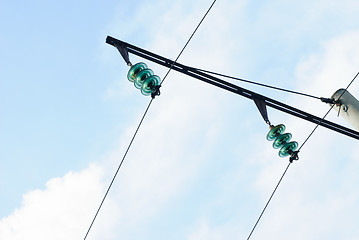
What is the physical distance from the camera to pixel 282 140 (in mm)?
7324

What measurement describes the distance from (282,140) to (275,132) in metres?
0.21

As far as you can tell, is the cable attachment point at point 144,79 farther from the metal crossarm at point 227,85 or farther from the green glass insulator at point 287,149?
the green glass insulator at point 287,149

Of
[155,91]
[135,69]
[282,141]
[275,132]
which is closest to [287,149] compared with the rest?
[282,141]

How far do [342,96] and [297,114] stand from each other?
3.88 feet

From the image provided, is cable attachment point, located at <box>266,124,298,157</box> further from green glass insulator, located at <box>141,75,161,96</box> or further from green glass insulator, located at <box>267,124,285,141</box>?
green glass insulator, located at <box>141,75,161,96</box>

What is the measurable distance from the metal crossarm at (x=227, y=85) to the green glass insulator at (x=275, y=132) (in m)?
0.48

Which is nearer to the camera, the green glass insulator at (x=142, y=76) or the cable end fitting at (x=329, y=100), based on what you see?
the green glass insulator at (x=142, y=76)

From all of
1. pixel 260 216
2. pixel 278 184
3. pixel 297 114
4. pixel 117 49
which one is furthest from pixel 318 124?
pixel 117 49

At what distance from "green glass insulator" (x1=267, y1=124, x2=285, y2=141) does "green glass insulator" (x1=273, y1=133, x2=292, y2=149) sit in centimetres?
Answer: 6

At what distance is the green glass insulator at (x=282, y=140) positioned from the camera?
287 inches

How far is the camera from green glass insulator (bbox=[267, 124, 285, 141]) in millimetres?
7223

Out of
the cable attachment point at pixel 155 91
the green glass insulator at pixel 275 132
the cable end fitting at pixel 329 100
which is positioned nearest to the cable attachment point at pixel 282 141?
the green glass insulator at pixel 275 132

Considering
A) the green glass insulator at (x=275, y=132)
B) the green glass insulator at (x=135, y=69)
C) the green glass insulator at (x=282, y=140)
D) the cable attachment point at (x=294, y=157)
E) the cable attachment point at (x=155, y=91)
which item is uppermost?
the green glass insulator at (x=135, y=69)

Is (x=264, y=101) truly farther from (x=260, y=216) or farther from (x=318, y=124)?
(x=260, y=216)
